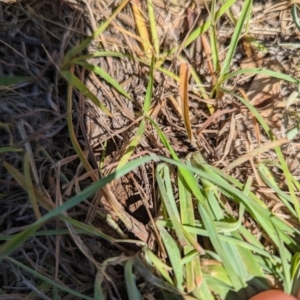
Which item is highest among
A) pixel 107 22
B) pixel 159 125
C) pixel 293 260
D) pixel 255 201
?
pixel 107 22

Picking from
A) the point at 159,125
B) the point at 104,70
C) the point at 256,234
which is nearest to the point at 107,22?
the point at 104,70

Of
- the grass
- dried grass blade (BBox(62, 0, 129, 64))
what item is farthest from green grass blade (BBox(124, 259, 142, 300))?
dried grass blade (BBox(62, 0, 129, 64))

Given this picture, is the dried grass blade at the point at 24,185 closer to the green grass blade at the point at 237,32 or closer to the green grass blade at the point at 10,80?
the green grass blade at the point at 10,80

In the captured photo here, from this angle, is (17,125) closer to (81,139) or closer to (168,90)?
(81,139)

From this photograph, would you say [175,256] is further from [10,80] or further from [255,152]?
[10,80]

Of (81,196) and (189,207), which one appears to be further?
(189,207)

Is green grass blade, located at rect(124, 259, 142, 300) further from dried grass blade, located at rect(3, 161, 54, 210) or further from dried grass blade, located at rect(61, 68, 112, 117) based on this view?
dried grass blade, located at rect(61, 68, 112, 117)

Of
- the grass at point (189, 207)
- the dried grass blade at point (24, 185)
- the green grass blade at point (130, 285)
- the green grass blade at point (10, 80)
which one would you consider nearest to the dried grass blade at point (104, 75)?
the grass at point (189, 207)

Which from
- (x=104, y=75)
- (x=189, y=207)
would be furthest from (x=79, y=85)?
(x=189, y=207)
